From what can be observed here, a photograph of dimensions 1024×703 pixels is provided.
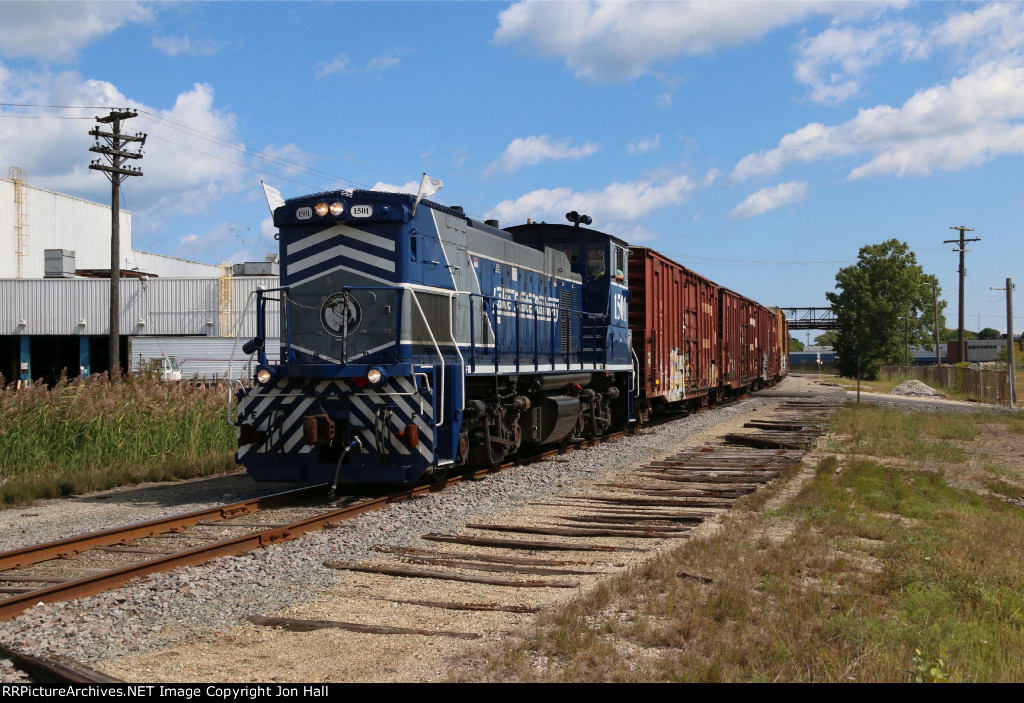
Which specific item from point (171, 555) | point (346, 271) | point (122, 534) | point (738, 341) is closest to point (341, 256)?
point (346, 271)

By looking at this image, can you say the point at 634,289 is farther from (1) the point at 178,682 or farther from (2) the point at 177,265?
(2) the point at 177,265

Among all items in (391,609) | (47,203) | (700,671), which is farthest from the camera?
(47,203)

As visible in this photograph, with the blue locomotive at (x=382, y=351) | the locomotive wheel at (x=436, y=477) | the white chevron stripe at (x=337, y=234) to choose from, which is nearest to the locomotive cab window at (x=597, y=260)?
the blue locomotive at (x=382, y=351)

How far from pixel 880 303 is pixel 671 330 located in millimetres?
50560

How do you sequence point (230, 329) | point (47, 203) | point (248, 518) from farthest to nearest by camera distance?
point (47, 203), point (230, 329), point (248, 518)

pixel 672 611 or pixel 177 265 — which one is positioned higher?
pixel 177 265

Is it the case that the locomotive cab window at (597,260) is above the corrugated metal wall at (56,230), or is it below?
below

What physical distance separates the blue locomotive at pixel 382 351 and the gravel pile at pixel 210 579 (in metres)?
0.78

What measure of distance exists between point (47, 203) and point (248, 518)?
179 ft

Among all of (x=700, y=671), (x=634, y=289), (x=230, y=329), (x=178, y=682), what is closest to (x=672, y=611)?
(x=700, y=671)

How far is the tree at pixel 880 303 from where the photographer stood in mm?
64312

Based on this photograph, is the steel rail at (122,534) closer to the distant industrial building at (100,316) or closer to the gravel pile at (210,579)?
the gravel pile at (210,579)

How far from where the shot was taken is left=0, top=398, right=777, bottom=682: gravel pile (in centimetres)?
478

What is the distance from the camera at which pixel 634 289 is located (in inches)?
711
